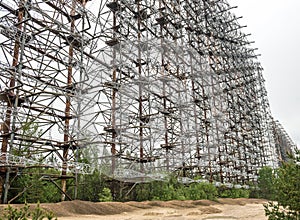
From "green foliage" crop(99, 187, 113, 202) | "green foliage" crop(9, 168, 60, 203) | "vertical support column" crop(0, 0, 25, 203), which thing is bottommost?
"green foliage" crop(99, 187, 113, 202)

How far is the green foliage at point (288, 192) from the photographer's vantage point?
3922mm

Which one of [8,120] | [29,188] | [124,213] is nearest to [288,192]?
[124,213]

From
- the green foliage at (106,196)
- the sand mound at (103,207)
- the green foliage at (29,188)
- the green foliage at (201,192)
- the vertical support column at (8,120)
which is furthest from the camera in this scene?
the green foliage at (201,192)

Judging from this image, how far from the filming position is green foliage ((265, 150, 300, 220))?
392cm

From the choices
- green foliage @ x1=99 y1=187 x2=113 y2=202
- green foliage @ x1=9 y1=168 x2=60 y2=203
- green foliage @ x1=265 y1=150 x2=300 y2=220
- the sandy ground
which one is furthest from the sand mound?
green foliage @ x1=265 y1=150 x2=300 y2=220

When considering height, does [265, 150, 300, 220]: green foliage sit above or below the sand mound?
above

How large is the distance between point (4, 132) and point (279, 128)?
180 feet

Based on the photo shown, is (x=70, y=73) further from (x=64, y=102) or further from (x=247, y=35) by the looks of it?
(x=247, y=35)

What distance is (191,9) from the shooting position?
27141mm

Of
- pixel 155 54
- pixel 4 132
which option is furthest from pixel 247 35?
pixel 4 132

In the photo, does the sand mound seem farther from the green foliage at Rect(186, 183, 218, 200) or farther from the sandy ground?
the green foliage at Rect(186, 183, 218, 200)

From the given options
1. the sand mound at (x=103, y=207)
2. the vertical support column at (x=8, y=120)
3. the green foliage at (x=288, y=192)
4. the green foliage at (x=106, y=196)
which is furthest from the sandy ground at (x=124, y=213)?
the green foliage at (x=288, y=192)

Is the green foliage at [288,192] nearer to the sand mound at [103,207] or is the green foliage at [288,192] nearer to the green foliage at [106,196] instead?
the sand mound at [103,207]

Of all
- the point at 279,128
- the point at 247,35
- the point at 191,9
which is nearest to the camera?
the point at 191,9
